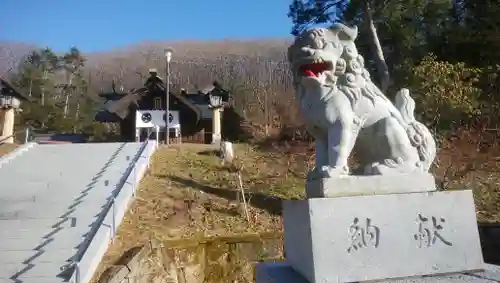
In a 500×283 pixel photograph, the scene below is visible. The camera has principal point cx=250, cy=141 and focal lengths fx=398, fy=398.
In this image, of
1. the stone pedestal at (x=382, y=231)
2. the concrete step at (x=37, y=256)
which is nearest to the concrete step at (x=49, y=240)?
the concrete step at (x=37, y=256)

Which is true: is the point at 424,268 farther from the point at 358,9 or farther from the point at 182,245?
the point at 358,9

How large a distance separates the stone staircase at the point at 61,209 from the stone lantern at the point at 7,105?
10.0m

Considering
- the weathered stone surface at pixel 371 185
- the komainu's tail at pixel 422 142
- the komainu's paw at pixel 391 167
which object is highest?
the komainu's tail at pixel 422 142

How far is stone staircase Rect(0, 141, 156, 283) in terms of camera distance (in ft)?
19.0

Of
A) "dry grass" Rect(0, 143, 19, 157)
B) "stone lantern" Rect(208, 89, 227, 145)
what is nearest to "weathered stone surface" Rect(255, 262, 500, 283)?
"dry grass" Rect(0, 143, 19, 157)

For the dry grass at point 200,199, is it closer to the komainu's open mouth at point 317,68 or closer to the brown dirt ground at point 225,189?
the brown dirt ground at point 225,189

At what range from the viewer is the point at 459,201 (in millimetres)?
2910

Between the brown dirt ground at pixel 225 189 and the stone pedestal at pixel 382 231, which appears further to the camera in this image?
the brown dirt ground at pixel 225 189

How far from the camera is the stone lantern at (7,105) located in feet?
71.2

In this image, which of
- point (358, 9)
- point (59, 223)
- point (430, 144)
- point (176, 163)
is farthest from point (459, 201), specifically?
point (358, 9)

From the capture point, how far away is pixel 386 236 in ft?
9.07

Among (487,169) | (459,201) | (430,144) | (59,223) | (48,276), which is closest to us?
(459,201)

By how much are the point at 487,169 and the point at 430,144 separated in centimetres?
1162

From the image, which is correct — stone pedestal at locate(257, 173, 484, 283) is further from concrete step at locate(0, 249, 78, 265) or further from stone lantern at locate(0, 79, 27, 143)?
stone lantern at locate(0, 79, 27, 143)
